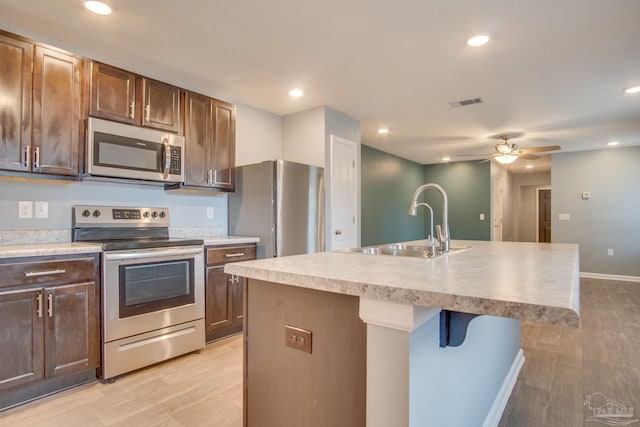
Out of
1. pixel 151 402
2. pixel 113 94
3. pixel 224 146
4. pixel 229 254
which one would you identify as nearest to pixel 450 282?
pixel 151 402

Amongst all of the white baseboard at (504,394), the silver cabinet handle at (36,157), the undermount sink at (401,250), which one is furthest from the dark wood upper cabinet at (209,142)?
the white baseboard at (504,394)

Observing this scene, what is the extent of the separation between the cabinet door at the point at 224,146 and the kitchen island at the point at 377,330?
2079mm

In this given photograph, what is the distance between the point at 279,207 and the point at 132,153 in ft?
4.14

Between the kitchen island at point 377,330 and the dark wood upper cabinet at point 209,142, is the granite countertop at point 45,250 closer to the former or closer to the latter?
the dark wood upper cabinet at point 209,142

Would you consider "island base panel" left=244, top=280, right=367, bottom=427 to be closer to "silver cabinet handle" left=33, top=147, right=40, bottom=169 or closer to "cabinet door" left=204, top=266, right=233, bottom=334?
"cabinet door" left=204, top=266, right=233, bottom=334

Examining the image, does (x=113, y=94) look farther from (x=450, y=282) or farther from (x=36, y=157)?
(x=450, y=282)

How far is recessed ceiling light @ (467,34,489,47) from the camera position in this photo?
2.40 meters

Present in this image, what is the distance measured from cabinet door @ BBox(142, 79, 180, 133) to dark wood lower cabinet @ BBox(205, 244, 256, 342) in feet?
3.51

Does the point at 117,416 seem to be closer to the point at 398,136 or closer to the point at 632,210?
the point at 398,136

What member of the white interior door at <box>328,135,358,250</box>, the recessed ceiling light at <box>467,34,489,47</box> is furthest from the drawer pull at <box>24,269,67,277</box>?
the recessed ceiling light at <box>467,34,489,47</box>

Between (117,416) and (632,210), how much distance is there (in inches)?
298

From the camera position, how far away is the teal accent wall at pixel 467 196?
285 inches

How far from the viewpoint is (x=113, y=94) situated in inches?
99.9

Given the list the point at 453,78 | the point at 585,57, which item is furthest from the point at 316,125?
the point at 585,57
